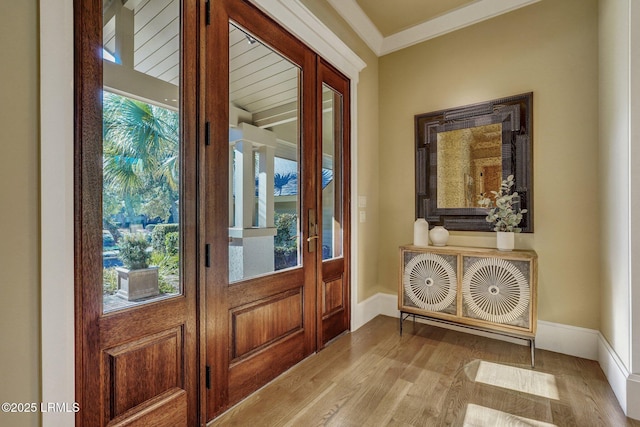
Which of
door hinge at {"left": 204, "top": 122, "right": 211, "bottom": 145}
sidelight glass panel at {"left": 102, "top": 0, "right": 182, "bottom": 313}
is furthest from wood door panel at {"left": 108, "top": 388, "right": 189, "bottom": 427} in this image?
door hinge at {"left": 204, "top": 122, "right": 211, "bottom": 145}

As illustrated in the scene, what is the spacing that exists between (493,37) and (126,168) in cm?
301

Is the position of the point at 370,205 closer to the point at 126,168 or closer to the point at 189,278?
the point at 189,278

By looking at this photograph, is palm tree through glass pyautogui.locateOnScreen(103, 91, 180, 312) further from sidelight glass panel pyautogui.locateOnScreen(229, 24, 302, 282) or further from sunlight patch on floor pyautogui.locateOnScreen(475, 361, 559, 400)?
sunlight patch on floor pyautogui.locateOnScreen(475, 361, 559, 400)

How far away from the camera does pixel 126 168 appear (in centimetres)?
131

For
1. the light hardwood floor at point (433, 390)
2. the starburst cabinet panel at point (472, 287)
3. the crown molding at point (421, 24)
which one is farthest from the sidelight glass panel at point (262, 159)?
the starburst cabinet panel at point (472, 287)

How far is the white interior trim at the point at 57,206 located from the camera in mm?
1022

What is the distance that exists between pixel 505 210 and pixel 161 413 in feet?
8.57

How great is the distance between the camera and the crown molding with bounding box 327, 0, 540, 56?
8.42 ft

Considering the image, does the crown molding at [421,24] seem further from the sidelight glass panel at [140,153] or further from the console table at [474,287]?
the console table at [474,287]

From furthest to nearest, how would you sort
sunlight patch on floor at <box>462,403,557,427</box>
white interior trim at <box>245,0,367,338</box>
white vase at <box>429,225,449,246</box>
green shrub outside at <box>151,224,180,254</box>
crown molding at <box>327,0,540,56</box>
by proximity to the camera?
white vase at <box>429,225,449,246</box>, crown molding at <box>327,0,540,56</box>, white interior trim at <box>245,0,367,338</box>, sunlight patch on floor at <box>462,403,557,427</box>, green shrub outside at <box>151,224,180,254</box>

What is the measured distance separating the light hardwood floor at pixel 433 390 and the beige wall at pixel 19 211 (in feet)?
3.09

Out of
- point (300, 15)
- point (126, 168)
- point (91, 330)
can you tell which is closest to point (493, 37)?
point (300, 15)

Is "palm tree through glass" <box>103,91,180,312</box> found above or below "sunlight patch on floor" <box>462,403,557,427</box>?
above

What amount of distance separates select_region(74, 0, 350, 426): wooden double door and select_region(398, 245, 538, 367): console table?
0.94 meters
